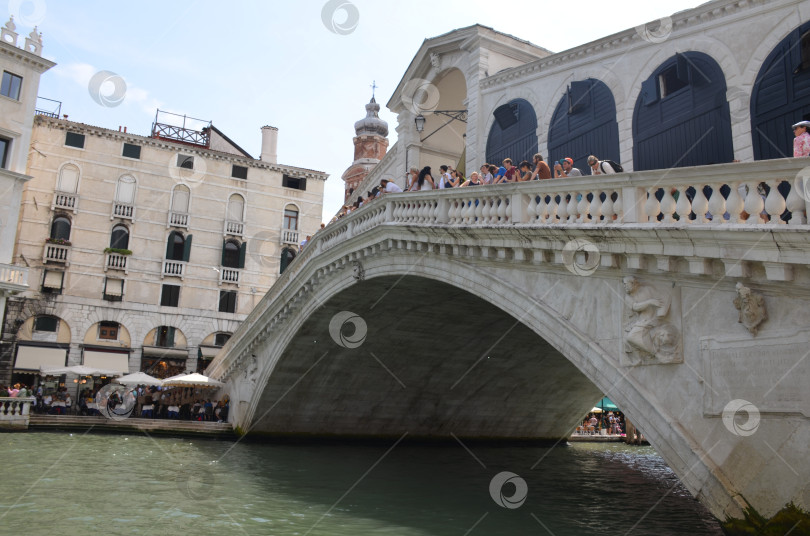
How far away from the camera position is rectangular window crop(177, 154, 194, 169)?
30.5 m

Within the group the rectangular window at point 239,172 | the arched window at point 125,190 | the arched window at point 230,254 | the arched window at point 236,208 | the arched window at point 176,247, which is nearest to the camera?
the arched window at point 125,190

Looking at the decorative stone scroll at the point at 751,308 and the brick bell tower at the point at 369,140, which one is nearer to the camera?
the decorative stone scroll at the point at 751,308

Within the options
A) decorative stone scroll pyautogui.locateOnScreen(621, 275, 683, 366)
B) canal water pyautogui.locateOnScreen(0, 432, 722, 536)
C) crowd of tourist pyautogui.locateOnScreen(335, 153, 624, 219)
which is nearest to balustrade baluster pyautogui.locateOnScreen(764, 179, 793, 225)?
decorative stone scroll pyautogui.locateOnScreen(621, 275, 683, 366)

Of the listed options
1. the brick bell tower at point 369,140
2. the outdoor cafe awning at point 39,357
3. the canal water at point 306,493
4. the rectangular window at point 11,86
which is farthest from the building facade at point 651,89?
the brick bell tower at point 369,140

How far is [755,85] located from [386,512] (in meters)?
8.26

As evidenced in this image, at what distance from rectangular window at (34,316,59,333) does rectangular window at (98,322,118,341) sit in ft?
5.46

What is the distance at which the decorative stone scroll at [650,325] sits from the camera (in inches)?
291

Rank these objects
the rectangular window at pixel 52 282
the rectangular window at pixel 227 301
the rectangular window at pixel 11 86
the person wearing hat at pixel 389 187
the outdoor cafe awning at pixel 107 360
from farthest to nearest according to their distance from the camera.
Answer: the rectangular window at pixel 227 301
the outdoor cafe awning at pixel 107 360
the rectangular window at pixel 52 282
the rectangular window at pixel 11 86
the person wearing hat at pixel 389 187

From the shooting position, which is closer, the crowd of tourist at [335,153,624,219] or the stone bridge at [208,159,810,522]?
the stone bridge at [208,159,810,522]

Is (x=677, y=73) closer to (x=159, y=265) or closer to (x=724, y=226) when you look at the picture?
(x=724, y=226)

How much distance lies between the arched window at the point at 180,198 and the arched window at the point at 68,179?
3952mm

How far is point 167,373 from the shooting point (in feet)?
93.7

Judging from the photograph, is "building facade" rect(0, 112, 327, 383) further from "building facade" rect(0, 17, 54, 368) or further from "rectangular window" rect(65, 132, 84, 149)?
"building facade" rect(0, 17, 54, 368)

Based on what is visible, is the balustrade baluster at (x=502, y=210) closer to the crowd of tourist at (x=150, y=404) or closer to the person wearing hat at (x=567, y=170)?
the person wearing hat at (x=567, y=170)
